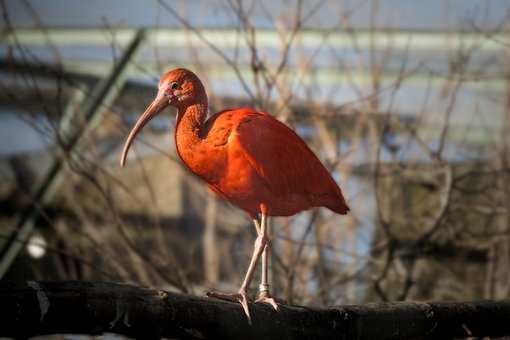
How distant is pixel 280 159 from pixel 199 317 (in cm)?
38

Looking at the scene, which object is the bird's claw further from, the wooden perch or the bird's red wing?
the bird's red wing

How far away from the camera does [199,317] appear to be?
131cm

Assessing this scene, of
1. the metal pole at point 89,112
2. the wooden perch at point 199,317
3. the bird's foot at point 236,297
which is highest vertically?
the metal pole at point 89,112

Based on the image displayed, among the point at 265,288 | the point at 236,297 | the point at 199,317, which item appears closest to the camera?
the point at 199,317

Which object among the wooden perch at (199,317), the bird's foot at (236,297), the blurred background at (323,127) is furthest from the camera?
the blurred background at (323,127)

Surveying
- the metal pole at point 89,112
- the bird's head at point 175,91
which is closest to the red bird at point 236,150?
the bird's head at point 175,91

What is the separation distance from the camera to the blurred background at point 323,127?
9.52ft

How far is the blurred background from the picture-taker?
9.52 feet

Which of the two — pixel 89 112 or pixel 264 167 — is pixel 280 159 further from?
pixel 89 112

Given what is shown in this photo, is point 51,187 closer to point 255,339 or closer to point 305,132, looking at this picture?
point 305,132

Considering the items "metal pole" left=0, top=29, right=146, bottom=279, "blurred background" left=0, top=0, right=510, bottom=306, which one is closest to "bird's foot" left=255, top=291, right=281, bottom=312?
"blurred background" left=0, top=0, right=510, bottom=306

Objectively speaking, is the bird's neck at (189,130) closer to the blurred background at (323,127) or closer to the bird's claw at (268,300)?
the bird's claw at (268,300)

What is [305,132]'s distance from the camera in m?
3.61

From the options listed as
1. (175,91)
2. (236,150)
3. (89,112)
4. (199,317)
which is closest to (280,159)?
(236,150)
